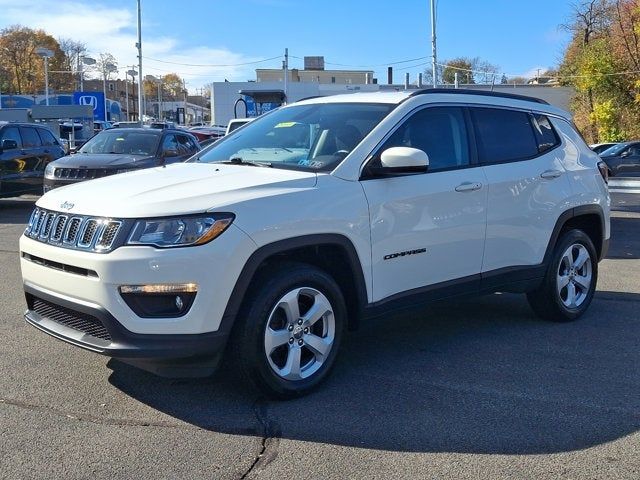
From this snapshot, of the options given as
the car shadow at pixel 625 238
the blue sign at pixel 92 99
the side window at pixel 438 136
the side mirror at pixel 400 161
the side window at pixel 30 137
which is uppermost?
the blue sign at pixel 92 99

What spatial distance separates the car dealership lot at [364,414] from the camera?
348 cm

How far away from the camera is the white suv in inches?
148

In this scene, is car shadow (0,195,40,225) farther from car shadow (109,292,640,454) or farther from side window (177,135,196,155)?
car shadow (109,292,640,454)

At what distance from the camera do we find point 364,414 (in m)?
4.08

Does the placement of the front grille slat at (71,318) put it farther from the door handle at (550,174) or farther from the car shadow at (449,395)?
the door handle at (550,174)

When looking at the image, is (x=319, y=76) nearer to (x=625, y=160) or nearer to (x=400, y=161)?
(x=625, y=160)

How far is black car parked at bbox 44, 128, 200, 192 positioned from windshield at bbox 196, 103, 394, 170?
21.6ft

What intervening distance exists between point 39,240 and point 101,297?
828 millimetres

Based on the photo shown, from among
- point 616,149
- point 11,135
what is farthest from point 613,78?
point 11,135

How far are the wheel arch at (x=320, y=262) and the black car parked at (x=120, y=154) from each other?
7.80 metres

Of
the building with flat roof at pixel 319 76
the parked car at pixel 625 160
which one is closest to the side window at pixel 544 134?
the parked car at pixel 625 160

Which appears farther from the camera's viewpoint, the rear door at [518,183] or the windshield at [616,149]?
the windshield at [616,149]

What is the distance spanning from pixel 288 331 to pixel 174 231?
0.96 meters

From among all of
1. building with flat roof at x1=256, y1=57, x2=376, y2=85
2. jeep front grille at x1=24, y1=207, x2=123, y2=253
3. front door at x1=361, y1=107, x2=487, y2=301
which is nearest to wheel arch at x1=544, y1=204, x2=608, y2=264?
front door at x1=361, y1=107, x2=487, y2=301
